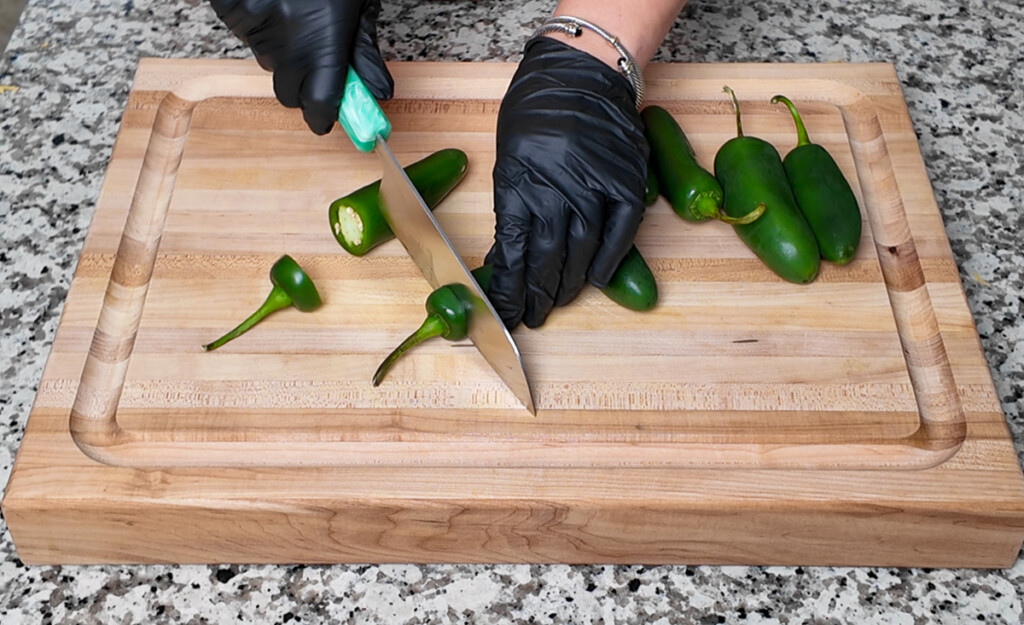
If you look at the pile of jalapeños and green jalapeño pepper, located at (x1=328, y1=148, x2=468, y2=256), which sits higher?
the pile of jalapeños

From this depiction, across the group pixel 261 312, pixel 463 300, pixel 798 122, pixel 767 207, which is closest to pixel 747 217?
pixel 767 207

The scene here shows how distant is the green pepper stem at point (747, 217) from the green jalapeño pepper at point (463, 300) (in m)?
0.15

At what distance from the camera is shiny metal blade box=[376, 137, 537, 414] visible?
4.31 ft

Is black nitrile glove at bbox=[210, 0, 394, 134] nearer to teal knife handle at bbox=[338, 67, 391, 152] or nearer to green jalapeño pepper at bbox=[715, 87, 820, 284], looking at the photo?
teal knife handle at bbox=[338, 67, 391, 152]

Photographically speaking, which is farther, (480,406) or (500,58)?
(500,58)

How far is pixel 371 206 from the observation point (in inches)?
58.6

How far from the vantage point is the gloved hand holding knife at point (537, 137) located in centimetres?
138

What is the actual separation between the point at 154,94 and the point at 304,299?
56 centimetres

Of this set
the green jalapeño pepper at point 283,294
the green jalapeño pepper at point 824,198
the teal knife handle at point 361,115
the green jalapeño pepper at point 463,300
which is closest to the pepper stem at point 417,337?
the green jalapeño pepper at point 463,300

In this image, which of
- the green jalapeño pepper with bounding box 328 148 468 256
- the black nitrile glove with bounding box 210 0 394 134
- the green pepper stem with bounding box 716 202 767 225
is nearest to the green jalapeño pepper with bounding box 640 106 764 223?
the green pepper stem with bounding box 716 202 767 225

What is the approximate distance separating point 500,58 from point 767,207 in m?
0.71

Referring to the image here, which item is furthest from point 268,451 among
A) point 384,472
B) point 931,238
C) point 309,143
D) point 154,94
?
point 931,238

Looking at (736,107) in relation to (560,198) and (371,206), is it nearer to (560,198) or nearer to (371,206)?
(560,198)

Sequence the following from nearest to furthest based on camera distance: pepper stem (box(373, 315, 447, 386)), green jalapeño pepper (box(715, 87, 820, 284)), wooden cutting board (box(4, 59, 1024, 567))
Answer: wooden cutting board (box(4, 59, 1024, 567)) → pepper stem (box(373, 315, 447, 386)) → green jalapeño pepper (box(715, 87, 820, 284))
